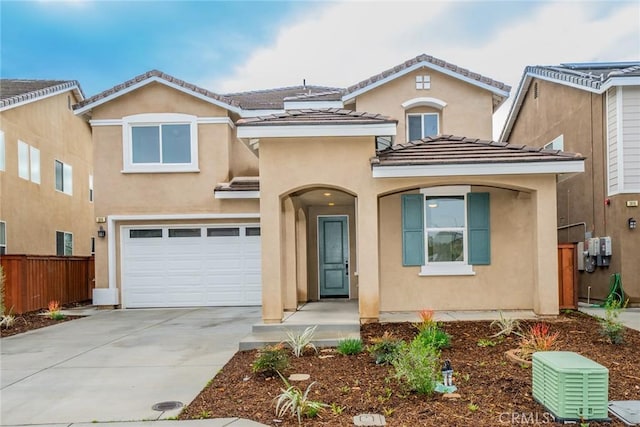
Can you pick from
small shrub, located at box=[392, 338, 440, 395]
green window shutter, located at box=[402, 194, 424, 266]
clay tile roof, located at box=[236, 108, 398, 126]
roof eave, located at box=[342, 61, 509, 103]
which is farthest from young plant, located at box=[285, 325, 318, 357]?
roof eave, located at box=[342, 61, 509, 103]

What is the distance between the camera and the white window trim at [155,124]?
43.6 ft

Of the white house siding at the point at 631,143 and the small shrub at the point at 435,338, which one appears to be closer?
the small shrub at the point at 435,338

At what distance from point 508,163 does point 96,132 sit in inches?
452

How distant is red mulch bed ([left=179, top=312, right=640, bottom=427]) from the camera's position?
4309mm

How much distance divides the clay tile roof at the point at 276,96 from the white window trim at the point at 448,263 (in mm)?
5292

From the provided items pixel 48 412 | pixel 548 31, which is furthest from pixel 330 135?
pixel 548 31

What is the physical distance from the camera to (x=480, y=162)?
8523mm

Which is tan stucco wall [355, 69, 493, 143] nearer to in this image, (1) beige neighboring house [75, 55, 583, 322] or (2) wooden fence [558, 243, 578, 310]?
(1) beige neighboring house [75, 55, 583, 322]

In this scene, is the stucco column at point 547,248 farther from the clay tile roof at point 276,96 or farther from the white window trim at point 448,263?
the clay tile roof at point 276,96

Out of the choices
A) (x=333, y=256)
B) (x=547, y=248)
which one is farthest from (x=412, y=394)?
(x=333, y=256)

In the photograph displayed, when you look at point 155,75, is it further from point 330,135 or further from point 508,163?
point 508,163

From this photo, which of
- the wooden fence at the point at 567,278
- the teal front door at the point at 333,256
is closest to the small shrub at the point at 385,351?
the wooden fence at the point at 567,278

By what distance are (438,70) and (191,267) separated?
9291mm

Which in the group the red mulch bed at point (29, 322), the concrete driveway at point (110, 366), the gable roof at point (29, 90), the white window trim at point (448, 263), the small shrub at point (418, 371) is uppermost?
the gable roof at point (29, 90)
